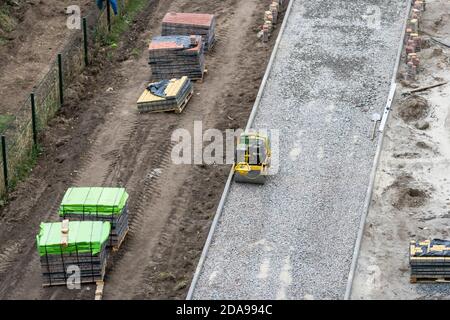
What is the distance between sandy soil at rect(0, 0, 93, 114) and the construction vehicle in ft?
27.4

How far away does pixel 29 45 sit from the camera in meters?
39.1

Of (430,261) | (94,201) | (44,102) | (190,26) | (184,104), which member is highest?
(190,26)

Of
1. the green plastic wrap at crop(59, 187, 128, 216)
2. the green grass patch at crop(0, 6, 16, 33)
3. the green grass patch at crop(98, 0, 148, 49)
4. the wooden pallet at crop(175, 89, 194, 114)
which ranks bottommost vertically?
the wooden pallet at crop(175, 89, 194, 114)

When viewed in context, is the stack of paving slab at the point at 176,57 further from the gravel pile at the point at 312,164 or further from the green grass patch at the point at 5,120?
the green grass patch at the point at 5,120

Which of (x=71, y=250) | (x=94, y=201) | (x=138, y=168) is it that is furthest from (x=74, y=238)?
(x=138, y=168)

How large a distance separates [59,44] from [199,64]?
220 inches

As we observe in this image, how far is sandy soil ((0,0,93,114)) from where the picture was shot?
3650cm

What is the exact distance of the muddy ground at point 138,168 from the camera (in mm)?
28375

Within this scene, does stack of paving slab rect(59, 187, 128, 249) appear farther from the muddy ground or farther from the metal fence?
the metal fence

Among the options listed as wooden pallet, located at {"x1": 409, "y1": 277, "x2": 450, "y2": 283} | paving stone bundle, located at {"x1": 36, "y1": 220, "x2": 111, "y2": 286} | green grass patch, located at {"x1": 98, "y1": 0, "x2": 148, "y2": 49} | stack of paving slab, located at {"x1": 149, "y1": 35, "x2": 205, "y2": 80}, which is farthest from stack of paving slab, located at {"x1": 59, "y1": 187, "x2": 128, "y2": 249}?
green grass patch, located at {"x1": 98, "y1": 0, "x2": 148, "y2": 49}

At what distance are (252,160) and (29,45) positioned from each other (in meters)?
11.8

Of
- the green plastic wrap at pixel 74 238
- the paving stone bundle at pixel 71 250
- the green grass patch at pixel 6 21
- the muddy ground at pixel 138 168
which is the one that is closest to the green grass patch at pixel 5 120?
the muddy ground at pixel 138 168

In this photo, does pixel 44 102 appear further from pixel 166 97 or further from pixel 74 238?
pixel 74 238
